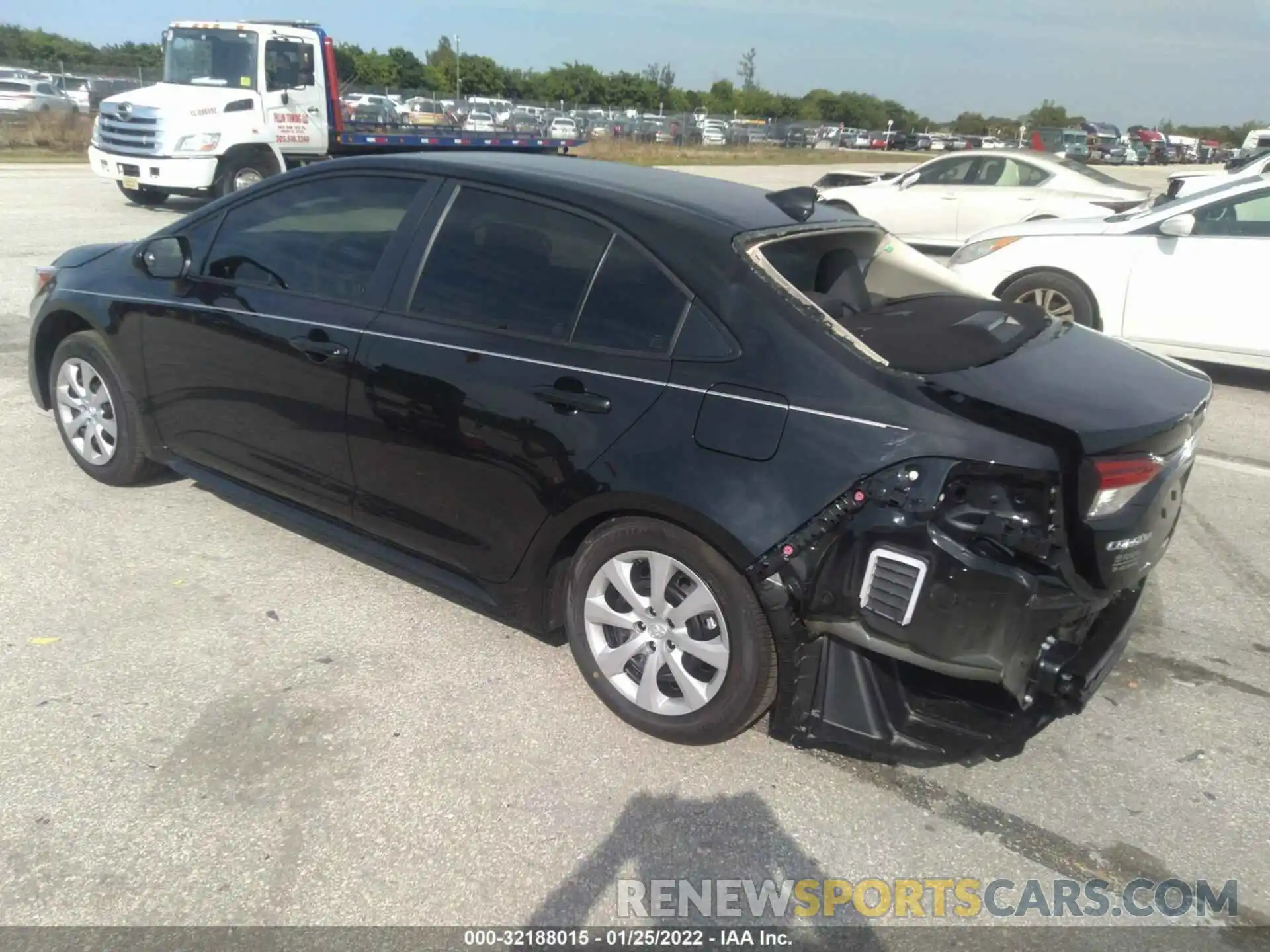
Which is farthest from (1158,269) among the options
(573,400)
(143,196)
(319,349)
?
(143,196)

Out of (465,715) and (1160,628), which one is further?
(1160,628)

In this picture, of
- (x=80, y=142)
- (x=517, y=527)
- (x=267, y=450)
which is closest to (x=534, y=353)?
(x=517, y=527)

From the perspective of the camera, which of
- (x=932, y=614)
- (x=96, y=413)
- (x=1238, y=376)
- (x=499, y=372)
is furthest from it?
(x=1238, y=376)

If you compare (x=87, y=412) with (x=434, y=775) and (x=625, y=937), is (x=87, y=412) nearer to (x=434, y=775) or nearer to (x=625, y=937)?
(x=434, y=775)

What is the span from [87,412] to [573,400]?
294 centimetres

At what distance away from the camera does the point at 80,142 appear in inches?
1019

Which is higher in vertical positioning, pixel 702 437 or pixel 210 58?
pixel 210 58

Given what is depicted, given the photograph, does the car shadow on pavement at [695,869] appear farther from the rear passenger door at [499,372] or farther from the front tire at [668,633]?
the rear passenger door at [499,372]

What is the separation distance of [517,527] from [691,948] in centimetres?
140

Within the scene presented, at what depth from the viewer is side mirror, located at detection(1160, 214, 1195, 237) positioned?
7133 millimetres

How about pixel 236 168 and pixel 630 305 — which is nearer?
pixel 630 305

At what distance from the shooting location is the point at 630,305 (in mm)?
3094

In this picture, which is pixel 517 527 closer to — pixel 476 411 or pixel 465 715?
pixel 476 411

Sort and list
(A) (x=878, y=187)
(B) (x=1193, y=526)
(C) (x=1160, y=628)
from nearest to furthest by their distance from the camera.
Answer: (C) (x=1160, y=628)
(B) (x=1193, y=526)
(A) (x=878, y=187)
